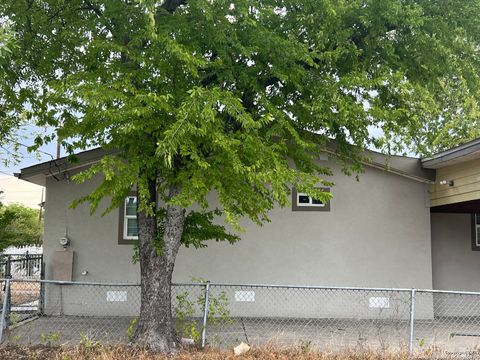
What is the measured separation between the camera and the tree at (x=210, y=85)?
6.00 meters

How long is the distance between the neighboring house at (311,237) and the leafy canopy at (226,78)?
2.83 metres

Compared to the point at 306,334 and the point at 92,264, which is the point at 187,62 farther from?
the point at 92,264

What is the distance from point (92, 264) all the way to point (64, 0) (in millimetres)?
5717

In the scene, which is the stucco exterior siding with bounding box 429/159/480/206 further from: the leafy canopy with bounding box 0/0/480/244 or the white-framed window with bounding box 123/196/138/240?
the white-framed window with bounding box 123/196/138/240

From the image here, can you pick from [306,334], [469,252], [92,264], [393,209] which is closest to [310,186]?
[306,334]

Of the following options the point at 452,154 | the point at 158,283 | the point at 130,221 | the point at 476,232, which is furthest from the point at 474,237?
the point at 158,283

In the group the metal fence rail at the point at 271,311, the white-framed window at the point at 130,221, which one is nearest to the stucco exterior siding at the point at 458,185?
the metal fence rail at the point at 271,311

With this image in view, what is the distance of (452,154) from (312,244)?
3571mm

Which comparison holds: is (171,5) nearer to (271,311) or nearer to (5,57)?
(5,57)

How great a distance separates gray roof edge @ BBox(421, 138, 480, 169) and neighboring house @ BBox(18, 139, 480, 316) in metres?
0.13

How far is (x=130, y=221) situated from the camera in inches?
434

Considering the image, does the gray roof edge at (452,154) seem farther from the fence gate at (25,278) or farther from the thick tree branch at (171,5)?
the fence gate at (25,278)

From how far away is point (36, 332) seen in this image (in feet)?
28.1

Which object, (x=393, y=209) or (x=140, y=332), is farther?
(x=393, y=209)
